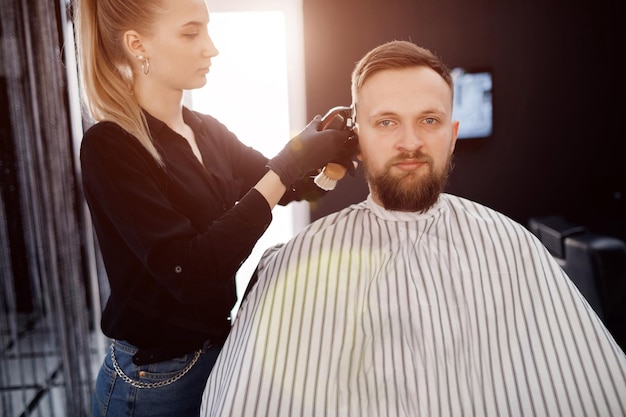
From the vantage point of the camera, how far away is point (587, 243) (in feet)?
7.75

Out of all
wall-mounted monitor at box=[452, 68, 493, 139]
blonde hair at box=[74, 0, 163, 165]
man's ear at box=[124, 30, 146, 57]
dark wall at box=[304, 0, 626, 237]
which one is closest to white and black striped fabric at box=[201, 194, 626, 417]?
blonde hair at box=[74, 0, 163, 165]

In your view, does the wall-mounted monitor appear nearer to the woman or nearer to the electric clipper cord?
the electric clipper cord

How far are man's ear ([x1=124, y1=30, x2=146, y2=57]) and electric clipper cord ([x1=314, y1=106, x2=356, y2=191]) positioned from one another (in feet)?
1.67

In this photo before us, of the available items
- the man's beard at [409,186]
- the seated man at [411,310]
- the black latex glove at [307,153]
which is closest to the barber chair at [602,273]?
the seated man at [411,310]

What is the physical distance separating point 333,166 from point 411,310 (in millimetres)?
465

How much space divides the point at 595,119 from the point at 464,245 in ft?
12.3

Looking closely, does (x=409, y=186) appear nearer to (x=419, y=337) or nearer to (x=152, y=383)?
(x=419, y=337)

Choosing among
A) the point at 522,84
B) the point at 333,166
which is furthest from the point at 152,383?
the point at 522,84

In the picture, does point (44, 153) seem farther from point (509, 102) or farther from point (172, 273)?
point (509, 102)

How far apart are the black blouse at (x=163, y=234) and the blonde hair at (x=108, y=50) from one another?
6cm

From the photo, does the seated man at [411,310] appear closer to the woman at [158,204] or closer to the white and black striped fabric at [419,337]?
the white and black striped fabric at [419,337]

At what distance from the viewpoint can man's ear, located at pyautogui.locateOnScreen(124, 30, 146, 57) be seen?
3.45 feet

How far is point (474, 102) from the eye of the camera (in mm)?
3953

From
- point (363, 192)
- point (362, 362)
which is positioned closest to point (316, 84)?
point (363, 192)
